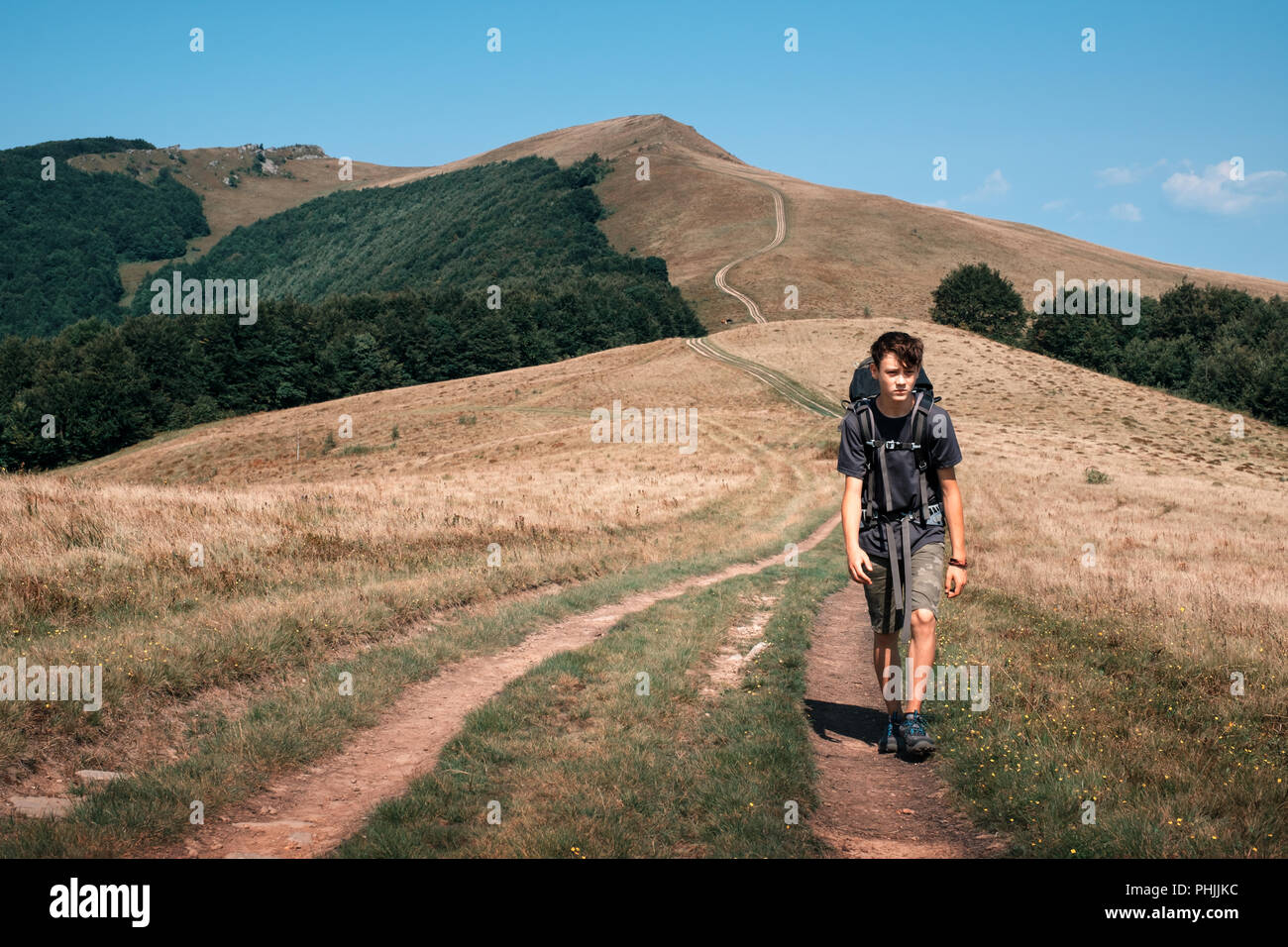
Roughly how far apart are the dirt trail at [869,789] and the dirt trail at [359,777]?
301 centimetres

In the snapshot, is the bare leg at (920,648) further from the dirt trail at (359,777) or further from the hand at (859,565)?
the dirt trail at (359,777)

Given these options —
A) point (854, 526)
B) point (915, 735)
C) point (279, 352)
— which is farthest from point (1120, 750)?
point (279, 352)

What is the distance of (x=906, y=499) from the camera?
256 inches

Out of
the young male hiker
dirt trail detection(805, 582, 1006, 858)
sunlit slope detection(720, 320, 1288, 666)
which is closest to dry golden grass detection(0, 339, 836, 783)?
dirt trail detection(805, 582, 1006, 858)

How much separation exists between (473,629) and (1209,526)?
2087 cm

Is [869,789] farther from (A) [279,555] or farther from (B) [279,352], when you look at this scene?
(B) [279,352]

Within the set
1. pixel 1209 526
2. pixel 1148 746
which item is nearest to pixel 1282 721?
pixel 1148 746

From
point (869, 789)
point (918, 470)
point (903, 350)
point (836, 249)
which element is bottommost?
point (869, 789)

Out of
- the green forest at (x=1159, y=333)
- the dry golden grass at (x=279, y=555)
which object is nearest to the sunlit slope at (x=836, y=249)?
the green forest at (x=1159, y=333)

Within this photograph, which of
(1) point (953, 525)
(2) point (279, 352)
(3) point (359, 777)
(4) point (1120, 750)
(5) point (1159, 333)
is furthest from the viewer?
(5) point (1159, 333)

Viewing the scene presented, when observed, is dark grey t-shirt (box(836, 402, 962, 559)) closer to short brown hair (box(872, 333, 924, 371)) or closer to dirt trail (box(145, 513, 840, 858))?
short brown hair (box(872, 333, 924, 371))

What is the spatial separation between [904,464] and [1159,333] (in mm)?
109267

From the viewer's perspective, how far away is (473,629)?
1028 centimetres
